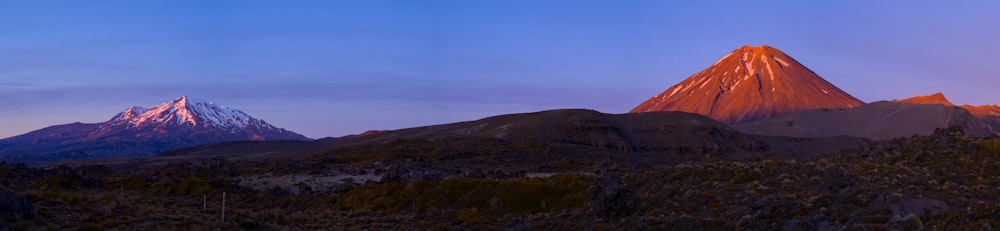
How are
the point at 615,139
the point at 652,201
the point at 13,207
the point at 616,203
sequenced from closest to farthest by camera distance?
the point at 13,207, the point at 616,203, the point at 652,201, the point at 615,139

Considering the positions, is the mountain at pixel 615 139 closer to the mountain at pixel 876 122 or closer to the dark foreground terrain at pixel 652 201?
the mountain at pixel 876 122

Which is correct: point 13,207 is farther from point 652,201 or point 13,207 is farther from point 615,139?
point 615,139

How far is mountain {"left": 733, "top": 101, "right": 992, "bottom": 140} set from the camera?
415 ft

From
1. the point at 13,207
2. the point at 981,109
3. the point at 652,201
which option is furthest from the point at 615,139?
the point at 981,109

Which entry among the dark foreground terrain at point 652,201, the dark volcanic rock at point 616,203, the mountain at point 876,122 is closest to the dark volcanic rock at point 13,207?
the dark foreground terrain at point 652,201

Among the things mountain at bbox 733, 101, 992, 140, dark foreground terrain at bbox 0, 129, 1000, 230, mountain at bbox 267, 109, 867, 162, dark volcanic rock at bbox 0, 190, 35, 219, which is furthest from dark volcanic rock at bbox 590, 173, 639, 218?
mountain at bbox 733, 101, 992, 140

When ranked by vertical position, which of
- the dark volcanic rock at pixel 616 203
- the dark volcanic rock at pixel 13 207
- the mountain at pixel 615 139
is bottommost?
the dark volcanic rock at pixel 616 203

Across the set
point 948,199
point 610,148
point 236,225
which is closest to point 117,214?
point 236,225

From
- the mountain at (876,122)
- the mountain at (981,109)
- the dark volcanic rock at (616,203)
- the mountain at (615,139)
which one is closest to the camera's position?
the dark volcanic rock at (616,203)

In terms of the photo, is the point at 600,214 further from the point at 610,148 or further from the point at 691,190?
the point at 610,148

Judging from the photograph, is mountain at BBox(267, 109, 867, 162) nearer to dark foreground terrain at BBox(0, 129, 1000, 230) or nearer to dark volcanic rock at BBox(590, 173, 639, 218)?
dark foreground terrain at BBox(0, 129, 1000, 230)

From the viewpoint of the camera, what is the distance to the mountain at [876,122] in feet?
415

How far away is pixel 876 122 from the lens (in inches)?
5502

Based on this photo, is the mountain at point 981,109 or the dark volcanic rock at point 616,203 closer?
the dark volcanic rock at point 616,203
